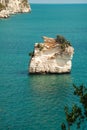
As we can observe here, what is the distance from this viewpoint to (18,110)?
57094mm

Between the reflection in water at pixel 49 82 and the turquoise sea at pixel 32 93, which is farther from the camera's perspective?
the reflection in water at pixel 49 82

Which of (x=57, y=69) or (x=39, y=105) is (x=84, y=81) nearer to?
(x=57, y=69)

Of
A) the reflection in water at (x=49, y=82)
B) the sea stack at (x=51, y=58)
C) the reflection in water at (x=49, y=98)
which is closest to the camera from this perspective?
the reflection in water at (x=49, y=98)

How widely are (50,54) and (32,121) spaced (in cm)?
2524

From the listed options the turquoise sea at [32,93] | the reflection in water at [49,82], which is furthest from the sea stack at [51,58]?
→ the reflection in water at [49,82]

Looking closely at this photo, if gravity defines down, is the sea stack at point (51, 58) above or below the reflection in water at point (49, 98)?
above

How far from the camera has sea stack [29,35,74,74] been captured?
76188 millimetres

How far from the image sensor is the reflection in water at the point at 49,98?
2083 inches

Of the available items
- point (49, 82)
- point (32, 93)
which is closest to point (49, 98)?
point (32, 93)

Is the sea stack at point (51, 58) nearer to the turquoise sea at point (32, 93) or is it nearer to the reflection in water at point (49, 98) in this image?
the turquoise sea at point (32, 93)

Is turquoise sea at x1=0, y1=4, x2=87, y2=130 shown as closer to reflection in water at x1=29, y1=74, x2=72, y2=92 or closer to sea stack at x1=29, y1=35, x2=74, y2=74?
reflection in water at x1=29, y1=74, x2=72, y2=92

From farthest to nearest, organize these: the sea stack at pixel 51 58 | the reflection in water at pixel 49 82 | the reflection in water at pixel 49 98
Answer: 1. the sea stack at pixel 51 58
2. the reflection in water at pixel 49 82
3. the reflection in water at pixel 49 98

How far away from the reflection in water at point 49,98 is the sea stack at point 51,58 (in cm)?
142

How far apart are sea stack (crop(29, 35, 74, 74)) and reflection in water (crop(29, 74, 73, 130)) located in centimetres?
142
